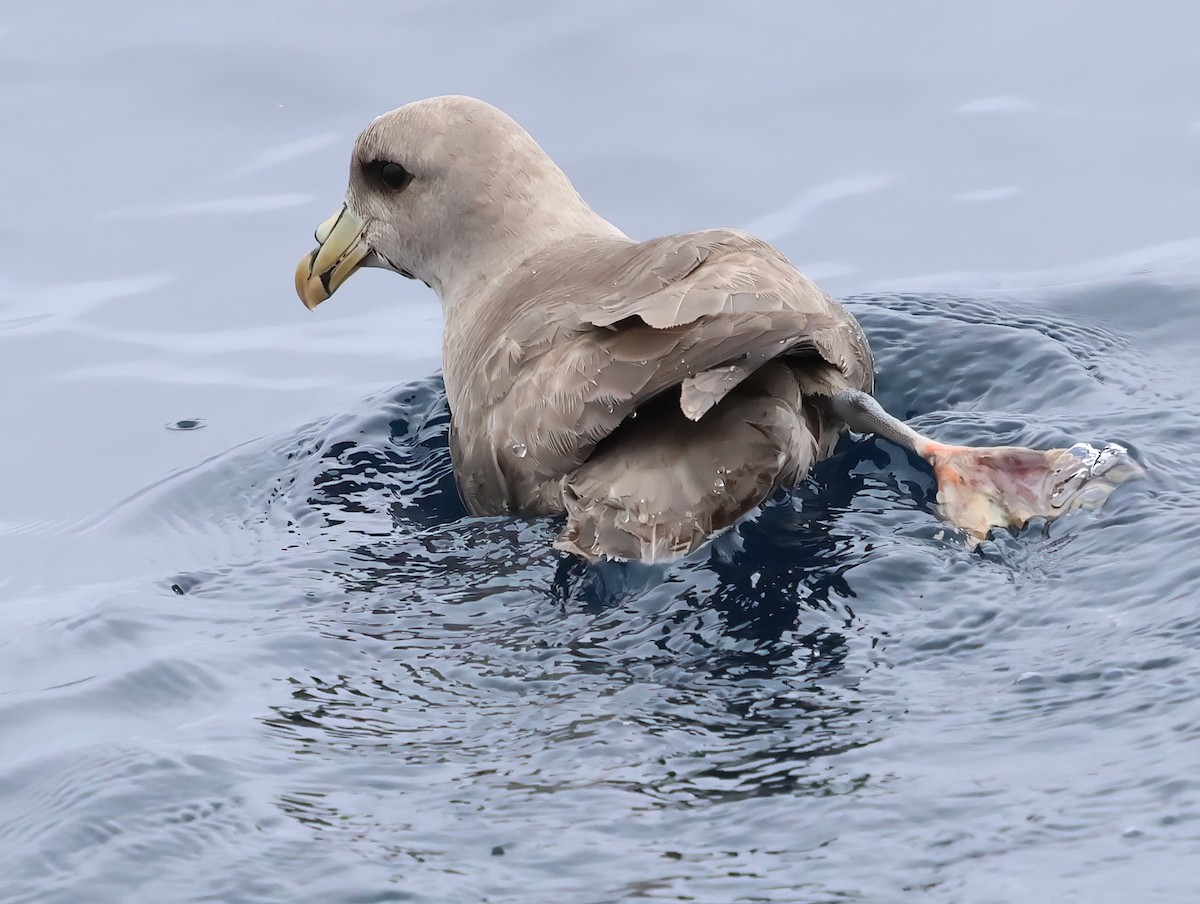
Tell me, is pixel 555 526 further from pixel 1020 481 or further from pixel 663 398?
pixel 1020 481

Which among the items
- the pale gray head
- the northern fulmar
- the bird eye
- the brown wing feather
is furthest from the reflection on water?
the bird eye

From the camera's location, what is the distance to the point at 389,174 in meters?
7.51

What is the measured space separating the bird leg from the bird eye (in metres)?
2.28

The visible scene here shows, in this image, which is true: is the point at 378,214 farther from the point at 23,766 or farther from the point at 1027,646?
the point at 1027,646

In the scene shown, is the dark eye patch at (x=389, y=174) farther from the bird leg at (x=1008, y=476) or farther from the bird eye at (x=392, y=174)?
the bird leg at (x=1008, y=476)

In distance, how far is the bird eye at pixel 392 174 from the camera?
748 centimetres

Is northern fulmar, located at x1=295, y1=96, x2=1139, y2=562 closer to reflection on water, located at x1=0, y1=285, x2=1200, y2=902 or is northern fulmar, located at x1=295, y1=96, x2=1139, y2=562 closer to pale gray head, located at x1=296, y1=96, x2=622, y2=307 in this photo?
pale gray head, located at x1=296, y1=96, x2=622, y2=307

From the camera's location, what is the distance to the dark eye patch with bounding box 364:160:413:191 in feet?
24.5

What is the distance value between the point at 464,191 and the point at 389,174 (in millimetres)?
369

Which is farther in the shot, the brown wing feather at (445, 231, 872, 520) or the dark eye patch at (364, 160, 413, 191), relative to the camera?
the dark eye patch at (364, 160, 413, 191)

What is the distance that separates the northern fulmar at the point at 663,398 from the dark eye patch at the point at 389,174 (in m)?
0.55

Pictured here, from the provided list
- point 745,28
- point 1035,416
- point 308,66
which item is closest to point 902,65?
point 745,28

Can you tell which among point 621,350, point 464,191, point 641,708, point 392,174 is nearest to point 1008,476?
point 621,350

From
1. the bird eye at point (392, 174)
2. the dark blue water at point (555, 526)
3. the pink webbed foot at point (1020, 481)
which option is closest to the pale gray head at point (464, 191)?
the bird eye at point (392, 174)
